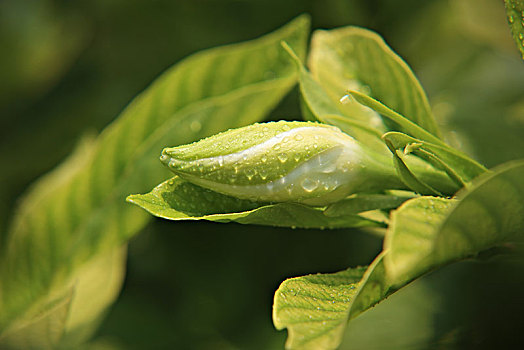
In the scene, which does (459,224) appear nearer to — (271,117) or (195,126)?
(195,126)

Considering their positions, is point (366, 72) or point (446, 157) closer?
point (446, 157)

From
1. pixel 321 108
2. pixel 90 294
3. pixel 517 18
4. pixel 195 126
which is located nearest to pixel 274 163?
pixel 321 108

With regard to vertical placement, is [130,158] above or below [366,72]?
below

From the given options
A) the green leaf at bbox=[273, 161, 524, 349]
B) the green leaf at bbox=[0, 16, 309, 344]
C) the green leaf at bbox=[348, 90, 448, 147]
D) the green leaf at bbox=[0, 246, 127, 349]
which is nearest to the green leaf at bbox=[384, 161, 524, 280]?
the green leaf at bbox=[273, 161, 524, 349]

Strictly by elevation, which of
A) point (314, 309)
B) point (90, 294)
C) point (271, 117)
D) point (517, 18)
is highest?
point (517, 18)

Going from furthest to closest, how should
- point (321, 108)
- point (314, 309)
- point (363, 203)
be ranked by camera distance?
1. point (321, 108)
2. point (363, 203)
3. point (314, 309)

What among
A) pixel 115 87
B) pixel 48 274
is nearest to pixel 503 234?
pixel 48 274

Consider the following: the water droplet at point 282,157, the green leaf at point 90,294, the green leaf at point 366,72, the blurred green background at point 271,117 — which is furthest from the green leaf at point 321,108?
the green leaf at point 90,294
